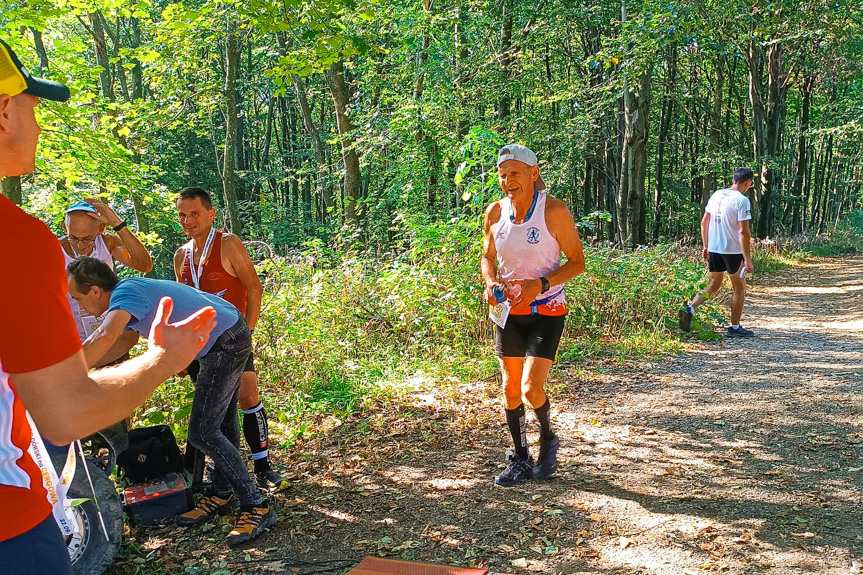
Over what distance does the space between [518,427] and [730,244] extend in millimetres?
5770

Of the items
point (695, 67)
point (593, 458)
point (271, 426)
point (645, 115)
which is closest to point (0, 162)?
point (593, 458)

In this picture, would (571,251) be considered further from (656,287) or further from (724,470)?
(656,287)

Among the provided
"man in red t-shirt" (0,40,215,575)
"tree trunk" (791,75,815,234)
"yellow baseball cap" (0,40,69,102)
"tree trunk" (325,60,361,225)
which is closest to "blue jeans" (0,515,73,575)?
"man in red t-shirt" (0,40,215,575)

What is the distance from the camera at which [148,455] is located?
4859 millimetres

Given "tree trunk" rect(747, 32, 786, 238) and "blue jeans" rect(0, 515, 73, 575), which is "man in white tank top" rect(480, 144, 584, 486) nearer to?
"blue jeans" rect(0, 515, 73, 575)

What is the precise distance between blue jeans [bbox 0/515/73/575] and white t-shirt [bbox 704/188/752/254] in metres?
9.18

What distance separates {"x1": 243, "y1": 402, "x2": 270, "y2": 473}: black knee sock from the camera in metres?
5.03

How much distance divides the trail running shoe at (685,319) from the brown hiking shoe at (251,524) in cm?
684

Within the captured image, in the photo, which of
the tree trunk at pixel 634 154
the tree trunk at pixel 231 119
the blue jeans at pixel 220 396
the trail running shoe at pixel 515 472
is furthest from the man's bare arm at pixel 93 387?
the tree trunk at pixel 634 154

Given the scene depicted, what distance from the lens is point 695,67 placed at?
26.8 meters

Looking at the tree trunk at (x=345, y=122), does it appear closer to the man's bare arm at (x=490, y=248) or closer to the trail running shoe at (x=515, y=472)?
the man's bare arm at (x=490, y=248)

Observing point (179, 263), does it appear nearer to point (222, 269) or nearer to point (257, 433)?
point (222, 269)

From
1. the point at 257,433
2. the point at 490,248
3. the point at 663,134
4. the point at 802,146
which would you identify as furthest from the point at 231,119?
the point at 802,146

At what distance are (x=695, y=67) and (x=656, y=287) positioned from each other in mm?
19916
